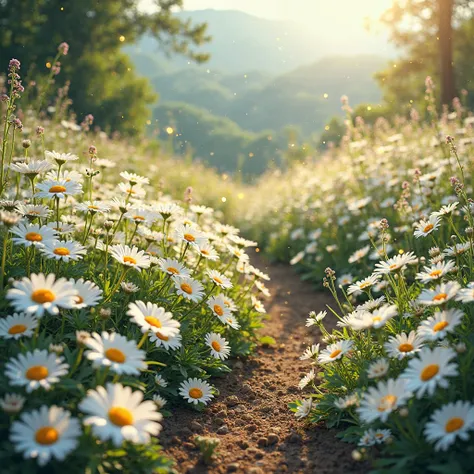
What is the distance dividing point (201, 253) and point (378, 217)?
3098 mm

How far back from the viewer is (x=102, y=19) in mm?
19719

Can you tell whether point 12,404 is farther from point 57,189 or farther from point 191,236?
point 191,236

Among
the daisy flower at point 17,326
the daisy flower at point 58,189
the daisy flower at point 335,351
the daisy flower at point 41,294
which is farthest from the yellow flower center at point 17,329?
the daisy flower at point 335,351

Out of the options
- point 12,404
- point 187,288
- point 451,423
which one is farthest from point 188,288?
point 451,423

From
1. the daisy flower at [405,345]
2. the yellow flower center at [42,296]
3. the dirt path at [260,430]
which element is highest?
the yellow flower center at [42,296]

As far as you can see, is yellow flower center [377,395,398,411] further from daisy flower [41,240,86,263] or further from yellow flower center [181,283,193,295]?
daisy flower [41,240,86,263]

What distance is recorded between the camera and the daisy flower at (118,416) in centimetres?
156

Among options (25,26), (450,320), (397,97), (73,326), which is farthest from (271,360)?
(397,97)

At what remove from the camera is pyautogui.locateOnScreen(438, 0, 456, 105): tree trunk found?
12836mm

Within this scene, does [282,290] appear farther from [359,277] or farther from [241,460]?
[241,460]

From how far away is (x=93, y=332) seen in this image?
2148 mm

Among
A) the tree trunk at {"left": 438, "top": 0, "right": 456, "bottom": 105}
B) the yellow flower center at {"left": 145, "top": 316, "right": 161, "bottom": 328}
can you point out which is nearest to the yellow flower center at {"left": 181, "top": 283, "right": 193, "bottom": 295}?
the yellow flower center at {"left": 145, "top": 316, "right": 161, "bottom": 328}

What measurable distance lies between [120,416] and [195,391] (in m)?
1.12

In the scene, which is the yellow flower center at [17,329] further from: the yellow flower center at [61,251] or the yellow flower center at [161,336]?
the yellow flower center at [161,336]
